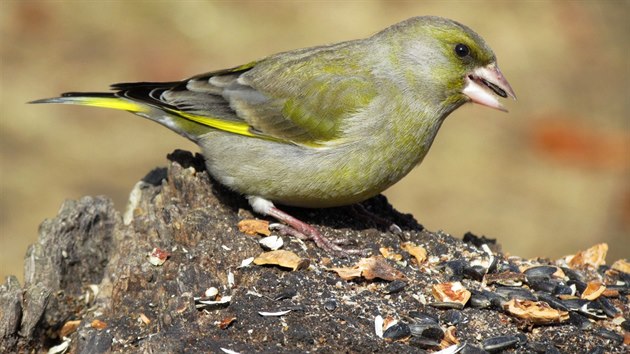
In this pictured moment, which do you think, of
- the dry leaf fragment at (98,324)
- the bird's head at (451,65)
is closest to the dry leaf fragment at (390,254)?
the bird's head at (451,65)

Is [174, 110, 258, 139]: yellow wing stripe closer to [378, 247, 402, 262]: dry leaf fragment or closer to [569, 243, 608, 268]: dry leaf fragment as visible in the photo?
[378, 247, 402, 262]: dry leaf fragment

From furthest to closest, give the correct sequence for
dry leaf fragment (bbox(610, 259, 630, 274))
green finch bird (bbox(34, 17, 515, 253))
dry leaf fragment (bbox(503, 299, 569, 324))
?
dry leaf fragment (bbox(610, 259, 630, 274))
green finch bird (bbox(34, 17, 515, 253))
dry leaf fragment (bbox(503, 299, 569, 324))

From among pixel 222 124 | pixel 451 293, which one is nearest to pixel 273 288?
pixel 451 293

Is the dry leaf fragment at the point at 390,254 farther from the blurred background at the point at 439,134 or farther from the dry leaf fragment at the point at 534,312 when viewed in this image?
the blurred background at the point at 439,134

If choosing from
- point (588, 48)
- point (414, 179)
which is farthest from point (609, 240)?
point (588, 48)

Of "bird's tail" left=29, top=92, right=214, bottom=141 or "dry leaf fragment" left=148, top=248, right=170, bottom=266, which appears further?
"bird's tail" left=29, top=92, right=214, bottom=141

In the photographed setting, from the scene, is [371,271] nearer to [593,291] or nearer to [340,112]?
[340,112]

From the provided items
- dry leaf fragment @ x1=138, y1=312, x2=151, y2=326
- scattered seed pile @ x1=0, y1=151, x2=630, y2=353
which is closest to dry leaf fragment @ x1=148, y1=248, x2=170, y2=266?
scattered seed pile @ x1=0, y1=151, x2=630, y2=353
